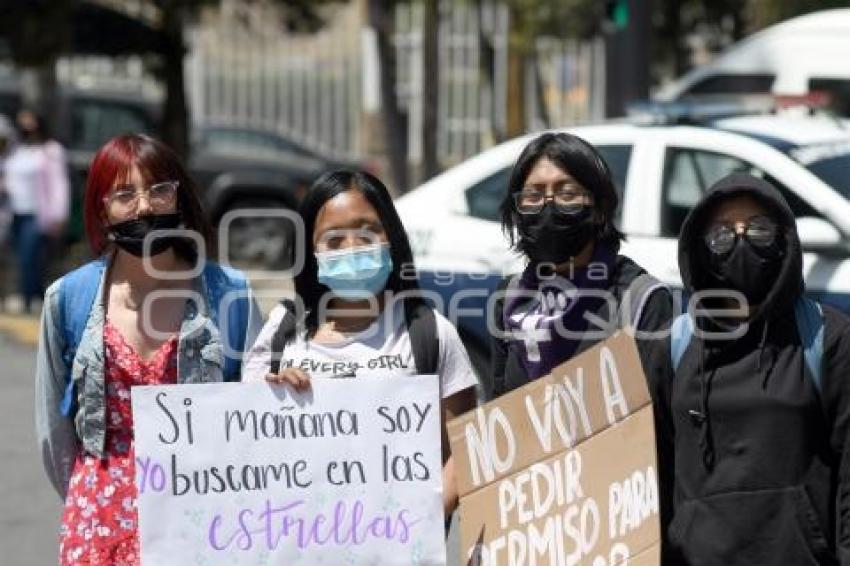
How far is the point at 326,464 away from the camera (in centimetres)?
438

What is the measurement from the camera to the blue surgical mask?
4434 millimetres

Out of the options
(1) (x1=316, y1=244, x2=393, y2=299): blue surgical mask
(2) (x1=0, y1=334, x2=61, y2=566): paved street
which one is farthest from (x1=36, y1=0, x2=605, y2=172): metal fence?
(1) (x1=316, y1=244, x2=393, y2=299): blue surgical mask

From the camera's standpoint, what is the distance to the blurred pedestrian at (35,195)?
16031 millimetres

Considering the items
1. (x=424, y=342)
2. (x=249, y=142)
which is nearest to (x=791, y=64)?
(x=424, y=342)

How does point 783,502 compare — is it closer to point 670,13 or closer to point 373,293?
point 373,293

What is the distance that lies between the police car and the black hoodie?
4361 mm

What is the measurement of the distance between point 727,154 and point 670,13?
12.4 m

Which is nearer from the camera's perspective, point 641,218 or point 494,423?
point 494,423

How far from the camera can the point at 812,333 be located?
13.7ft

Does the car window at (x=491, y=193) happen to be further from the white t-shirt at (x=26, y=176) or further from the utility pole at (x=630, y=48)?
the white t-shirt at (x=26, y=176)

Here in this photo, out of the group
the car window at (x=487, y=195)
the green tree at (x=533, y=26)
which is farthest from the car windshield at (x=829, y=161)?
the green tree at (x=533, y=26)

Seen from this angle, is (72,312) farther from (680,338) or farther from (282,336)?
(680,338)

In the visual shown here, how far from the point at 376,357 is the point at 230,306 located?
1.44 feet

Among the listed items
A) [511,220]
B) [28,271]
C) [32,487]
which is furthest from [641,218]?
[28,271]
